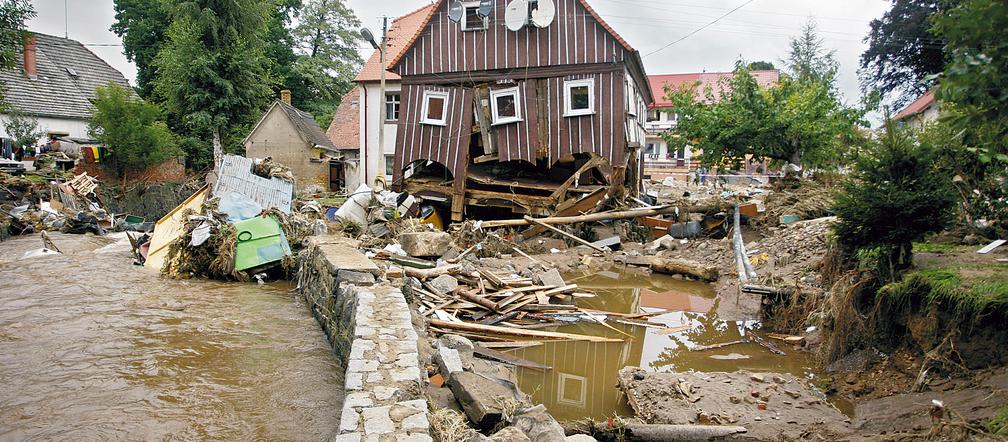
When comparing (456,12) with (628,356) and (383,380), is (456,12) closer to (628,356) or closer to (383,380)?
(628,356)

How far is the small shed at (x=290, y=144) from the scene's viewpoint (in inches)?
1166

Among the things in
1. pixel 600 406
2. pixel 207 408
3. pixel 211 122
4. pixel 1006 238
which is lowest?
pixel 600 406

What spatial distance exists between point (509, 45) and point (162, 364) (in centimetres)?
1399

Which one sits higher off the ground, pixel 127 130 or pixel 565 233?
pixel 127 130

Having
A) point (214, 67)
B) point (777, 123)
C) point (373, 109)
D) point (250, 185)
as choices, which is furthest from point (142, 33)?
point (777, 123)

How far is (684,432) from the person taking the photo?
5531 mm

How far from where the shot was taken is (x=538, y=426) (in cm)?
460

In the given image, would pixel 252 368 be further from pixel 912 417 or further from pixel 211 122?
pixel 211 122

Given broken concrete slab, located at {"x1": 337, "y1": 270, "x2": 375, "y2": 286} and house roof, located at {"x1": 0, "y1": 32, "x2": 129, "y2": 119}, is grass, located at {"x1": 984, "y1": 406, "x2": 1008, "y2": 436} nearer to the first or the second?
broken concrete slab, located at {"x1": 337, "y1": 270, "x2": 375, "y2": 286}

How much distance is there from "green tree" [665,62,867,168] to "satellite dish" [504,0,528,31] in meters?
6.65

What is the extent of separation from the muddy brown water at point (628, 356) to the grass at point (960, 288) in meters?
1.56

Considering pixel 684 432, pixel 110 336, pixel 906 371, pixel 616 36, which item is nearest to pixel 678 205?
pixel 616 36

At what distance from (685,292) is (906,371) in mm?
6126

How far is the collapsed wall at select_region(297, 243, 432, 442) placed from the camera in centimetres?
380
